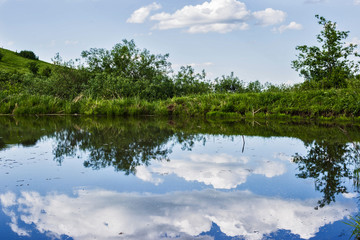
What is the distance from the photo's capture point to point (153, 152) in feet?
30.7

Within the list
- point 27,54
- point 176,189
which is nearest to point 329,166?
point 176,189

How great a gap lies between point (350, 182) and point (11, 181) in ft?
20.9

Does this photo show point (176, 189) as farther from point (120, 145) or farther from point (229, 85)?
point (229, 85)

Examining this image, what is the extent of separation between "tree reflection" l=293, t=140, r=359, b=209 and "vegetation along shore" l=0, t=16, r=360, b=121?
8.15m

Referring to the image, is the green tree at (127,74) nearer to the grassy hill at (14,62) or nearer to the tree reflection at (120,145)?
the tree reflection at (120,145)

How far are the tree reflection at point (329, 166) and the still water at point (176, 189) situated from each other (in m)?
0.02

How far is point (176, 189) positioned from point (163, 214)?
1.22m

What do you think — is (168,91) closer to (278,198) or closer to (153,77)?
(153,77)

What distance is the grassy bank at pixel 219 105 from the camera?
677 inches

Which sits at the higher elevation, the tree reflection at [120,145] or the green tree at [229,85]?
the green tree at [229,85]

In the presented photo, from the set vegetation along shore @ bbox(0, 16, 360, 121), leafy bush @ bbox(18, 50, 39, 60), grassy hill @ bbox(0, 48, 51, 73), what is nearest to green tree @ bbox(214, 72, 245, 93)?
vegetation along shore @ bbox(0, 16, 360, 121)

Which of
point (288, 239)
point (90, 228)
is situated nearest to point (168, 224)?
point (90, 228)

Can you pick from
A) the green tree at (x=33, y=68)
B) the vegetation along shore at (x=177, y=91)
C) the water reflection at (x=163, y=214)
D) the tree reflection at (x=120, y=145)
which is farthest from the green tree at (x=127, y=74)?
the green tree at (x=33, y=68)

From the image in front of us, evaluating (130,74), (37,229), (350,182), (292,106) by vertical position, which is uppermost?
(130,74)
